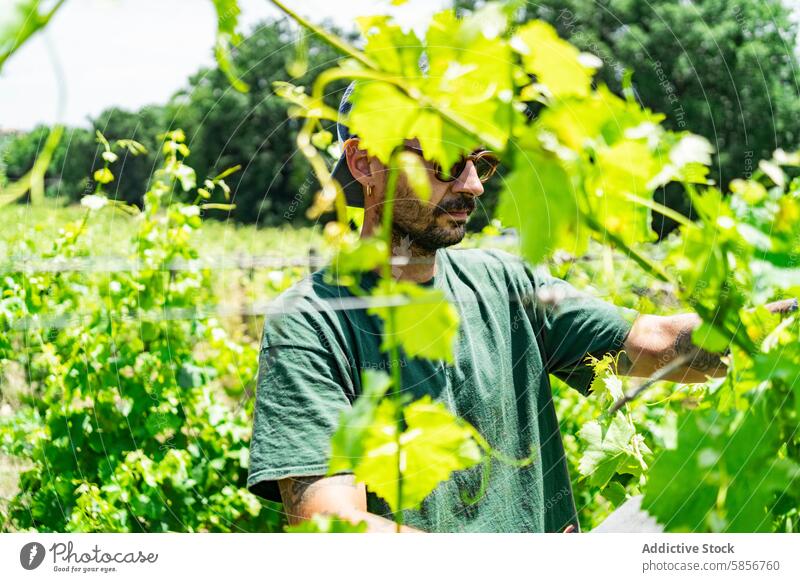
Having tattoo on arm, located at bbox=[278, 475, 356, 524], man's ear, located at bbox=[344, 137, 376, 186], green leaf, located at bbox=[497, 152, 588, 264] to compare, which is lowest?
tattoo on arm, located at bbox=[278, 475, 356, 524]

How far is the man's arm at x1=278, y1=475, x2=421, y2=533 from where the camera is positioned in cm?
53

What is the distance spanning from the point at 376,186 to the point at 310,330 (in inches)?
5.7

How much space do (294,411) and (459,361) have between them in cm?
19

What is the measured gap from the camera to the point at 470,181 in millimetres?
532

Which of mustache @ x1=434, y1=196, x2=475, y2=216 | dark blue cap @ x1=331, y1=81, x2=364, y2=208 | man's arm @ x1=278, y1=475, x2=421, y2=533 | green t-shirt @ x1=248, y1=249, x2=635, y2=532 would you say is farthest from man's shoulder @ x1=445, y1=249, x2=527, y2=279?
man's arm @ x1=278, y1=475, x2=421, y2=533

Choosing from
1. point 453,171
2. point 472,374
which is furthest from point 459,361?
point 453,171

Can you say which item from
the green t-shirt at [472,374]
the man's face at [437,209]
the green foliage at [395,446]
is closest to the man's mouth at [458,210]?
the man's face at [437,209]

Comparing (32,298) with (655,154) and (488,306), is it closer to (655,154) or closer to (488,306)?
(488,306)

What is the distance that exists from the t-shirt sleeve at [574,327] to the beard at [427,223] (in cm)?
17

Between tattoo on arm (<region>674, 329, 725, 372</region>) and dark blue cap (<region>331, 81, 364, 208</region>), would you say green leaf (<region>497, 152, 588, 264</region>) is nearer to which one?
tattoo on arm (<region>674, 329, 725, 372</region>)

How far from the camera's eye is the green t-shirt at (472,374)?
58 centimetres

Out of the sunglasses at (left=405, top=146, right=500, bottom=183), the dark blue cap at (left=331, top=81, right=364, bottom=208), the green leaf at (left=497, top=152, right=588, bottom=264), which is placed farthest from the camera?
the dark blue cap at (left=331, top=81, right=364, bottom=208)

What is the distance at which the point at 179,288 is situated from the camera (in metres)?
1.25

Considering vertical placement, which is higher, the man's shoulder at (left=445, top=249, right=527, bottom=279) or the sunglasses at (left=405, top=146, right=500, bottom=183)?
the sunglasses at (left=405, top=146, right=500, bottom=183)
